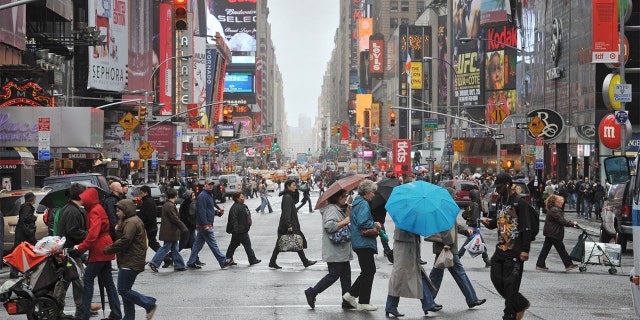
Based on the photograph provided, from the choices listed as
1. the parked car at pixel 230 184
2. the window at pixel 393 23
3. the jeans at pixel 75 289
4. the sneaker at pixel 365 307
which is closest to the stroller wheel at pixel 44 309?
the jeans at pixel 75 289

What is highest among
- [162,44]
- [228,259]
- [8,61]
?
[162,44]

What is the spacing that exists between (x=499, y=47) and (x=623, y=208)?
81190 millimetres

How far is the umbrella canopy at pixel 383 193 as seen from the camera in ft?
61.5

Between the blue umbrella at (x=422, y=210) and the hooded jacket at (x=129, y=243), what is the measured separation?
3063 mm

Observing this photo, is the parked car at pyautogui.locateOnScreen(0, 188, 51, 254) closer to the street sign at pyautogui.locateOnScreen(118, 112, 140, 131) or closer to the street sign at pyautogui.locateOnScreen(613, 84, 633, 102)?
the street sign at pyautogui.locateOnScreen(613, 84, 633, 102)

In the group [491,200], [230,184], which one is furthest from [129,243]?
[230,184]

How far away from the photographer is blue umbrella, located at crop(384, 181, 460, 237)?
12.2 meters

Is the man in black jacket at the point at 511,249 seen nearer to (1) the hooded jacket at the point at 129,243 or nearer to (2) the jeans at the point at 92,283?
(1) the hooded jacket at the point at 129,243

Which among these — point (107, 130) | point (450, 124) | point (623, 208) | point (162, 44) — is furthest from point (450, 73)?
point (623, 208)

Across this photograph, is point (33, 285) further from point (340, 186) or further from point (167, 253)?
point (167, 253)

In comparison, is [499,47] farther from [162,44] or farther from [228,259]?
[228,259]

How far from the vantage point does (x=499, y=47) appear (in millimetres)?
101750

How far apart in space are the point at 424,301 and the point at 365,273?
87 centimetres

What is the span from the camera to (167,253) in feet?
65.8
